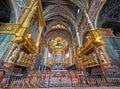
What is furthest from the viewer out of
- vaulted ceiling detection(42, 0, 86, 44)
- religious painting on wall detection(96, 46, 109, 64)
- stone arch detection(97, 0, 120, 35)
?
vaulted ceiling detection(42, 0, 86, 44)

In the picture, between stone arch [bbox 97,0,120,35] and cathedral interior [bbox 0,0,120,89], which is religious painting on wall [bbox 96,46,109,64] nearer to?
cathedral interior [bbox 0,0,120,89]

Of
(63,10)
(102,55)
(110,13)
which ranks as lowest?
(102,55)

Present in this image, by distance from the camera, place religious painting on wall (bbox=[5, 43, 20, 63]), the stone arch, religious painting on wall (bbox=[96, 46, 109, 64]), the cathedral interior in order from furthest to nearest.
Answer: the stone arch → religious painting on wall (bbox=[96, 46, 109, 64]) → religious painting on wall (bbox=[5, 43, 20, 63]) → the cathedral interior

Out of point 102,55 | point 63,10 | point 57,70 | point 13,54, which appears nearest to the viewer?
point 13,54

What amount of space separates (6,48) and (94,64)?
8530 millimetres

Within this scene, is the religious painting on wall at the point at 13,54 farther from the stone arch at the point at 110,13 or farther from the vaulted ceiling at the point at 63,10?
the vaulted ceiling at the point at 63,10

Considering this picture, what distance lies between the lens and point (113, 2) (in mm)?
10453

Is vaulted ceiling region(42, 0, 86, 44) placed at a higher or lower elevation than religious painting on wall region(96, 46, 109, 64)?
higher

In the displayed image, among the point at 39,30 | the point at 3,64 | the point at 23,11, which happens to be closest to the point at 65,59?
the point at 39,30

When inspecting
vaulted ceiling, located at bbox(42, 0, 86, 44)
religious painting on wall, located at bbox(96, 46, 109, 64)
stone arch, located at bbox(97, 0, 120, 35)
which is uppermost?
vaulted ceiling, located at bbox(42, 0, 86, 44)

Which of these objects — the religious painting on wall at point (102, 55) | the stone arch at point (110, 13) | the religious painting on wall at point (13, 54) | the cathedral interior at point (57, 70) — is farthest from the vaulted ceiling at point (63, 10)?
the religious painting on wall at point (13, 54)

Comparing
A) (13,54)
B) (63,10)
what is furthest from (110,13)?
(13,54)

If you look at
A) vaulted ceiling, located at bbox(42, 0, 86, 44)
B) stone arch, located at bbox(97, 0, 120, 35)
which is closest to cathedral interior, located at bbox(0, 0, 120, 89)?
stone arch, located at bbox(97, 0, 120, 35)

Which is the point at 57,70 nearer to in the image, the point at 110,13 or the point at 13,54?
the point at 13,54
